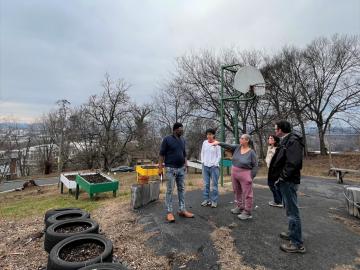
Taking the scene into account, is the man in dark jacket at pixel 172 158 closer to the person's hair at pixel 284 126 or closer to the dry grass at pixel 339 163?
the person's hair at pixel 284 126

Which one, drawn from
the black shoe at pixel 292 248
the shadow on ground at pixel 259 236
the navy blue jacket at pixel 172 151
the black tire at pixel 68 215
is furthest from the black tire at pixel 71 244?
the black shoe at pixel 292 248

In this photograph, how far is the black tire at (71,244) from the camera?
3018 mm

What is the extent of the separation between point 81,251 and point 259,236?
8.66ft

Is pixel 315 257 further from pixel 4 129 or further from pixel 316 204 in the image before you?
pixel 4 129

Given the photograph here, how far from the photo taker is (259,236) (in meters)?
4.31

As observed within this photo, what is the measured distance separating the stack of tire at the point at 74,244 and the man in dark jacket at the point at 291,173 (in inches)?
90.0

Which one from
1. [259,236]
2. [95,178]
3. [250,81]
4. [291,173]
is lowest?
[259,236]

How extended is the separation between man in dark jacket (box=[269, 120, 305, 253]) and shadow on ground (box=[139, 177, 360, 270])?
0.70 feet

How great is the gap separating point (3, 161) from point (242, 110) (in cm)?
2675

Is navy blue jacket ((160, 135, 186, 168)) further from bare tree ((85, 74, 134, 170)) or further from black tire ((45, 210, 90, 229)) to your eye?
bare tree ((85, 74, 134, 170))

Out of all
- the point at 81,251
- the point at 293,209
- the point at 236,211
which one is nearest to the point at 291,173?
the point at 293,209

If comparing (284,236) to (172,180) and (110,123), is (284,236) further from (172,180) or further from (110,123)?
(110,123)

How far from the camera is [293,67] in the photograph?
22.7 meters

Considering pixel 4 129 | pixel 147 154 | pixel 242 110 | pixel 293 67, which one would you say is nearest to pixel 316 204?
pixel 242 110
